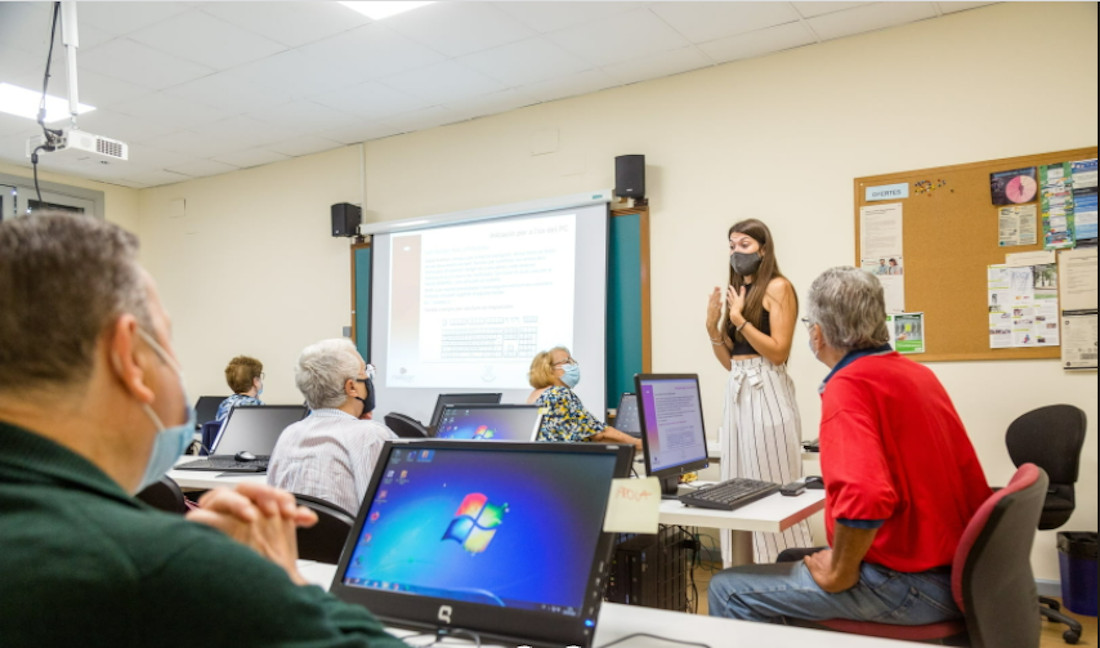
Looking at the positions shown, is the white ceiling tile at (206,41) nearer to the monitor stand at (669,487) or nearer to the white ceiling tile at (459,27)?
the white ceiling tile at (459,27)

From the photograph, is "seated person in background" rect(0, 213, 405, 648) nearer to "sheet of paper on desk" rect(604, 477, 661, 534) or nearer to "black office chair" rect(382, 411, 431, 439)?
"sheet of paper on desk" rect(604, 477, 661, 534)

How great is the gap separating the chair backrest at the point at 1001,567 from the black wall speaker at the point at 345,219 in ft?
17.7

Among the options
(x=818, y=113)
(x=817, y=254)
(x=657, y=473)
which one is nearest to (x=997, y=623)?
(x=657, y=473)

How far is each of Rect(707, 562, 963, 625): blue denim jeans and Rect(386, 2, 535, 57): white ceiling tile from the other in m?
3.17

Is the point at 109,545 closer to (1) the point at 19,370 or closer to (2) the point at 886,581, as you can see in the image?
(1) the point at 19,370

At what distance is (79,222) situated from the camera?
776 mm

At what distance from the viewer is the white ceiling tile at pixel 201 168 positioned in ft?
22.6

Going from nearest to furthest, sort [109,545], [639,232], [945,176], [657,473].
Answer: [109,545], [657,473], [945,176], [639,232]

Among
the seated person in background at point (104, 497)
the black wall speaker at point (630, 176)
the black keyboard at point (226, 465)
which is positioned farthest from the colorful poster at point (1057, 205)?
the seated person in background at point (104, 497)

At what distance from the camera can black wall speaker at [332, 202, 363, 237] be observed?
20.6 ft

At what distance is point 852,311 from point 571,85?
359 centimetres

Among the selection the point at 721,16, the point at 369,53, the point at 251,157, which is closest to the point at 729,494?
the point at 721,16

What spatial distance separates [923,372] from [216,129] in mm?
5540

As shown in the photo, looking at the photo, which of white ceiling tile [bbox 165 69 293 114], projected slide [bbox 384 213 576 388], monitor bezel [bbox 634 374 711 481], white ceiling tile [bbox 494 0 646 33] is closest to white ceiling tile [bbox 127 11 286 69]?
white ceiling tile [bbox 165 69 293 114]
